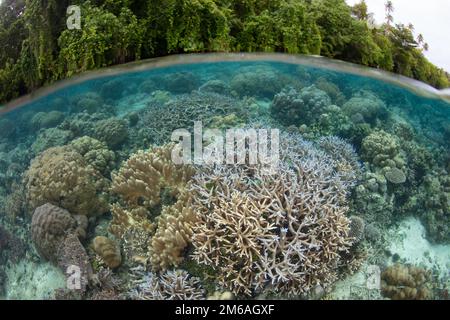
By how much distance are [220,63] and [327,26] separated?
220 cm

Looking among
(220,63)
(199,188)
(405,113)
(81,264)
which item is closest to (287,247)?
(199,188)

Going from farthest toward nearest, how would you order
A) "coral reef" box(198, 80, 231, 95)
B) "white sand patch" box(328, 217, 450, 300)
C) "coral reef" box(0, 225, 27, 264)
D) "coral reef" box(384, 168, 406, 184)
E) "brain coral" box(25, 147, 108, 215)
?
"coral reef" box(198, 80, 231, 95)
"coral reef" box(384, 168, 406, 184)
"coral reef" box(0, 225, 27, 264)
"brain coral" box(25, 147, 108, 215)
"white sand patch" box(328, 217, 450, 300)

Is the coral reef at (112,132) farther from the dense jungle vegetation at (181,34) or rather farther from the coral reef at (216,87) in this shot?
the coral reef at (216,87)

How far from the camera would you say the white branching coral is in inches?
197

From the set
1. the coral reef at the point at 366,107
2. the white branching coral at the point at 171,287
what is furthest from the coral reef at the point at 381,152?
the white branching coral at the point at 171,287

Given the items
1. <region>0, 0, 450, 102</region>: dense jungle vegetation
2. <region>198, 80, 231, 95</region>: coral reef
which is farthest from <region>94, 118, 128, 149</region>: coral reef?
<region>198, 80, 231, 95</region>: coral reef

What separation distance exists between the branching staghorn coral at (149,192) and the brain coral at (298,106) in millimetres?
2499

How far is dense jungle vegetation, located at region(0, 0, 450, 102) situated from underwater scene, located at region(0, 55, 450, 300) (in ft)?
1.47

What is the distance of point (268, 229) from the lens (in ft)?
16.1

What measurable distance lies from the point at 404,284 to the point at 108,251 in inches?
160

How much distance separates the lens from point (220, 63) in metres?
7.62

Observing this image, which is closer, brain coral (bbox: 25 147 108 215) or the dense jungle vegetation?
brain coral (bbox: 25 147 108 215)

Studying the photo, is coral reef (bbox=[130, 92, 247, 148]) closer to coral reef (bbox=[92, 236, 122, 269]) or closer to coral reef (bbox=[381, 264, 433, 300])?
coral reef (bbox=[92, 236, 122, 269])

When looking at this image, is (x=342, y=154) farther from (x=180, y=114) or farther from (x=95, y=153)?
(x=95, y=153)
